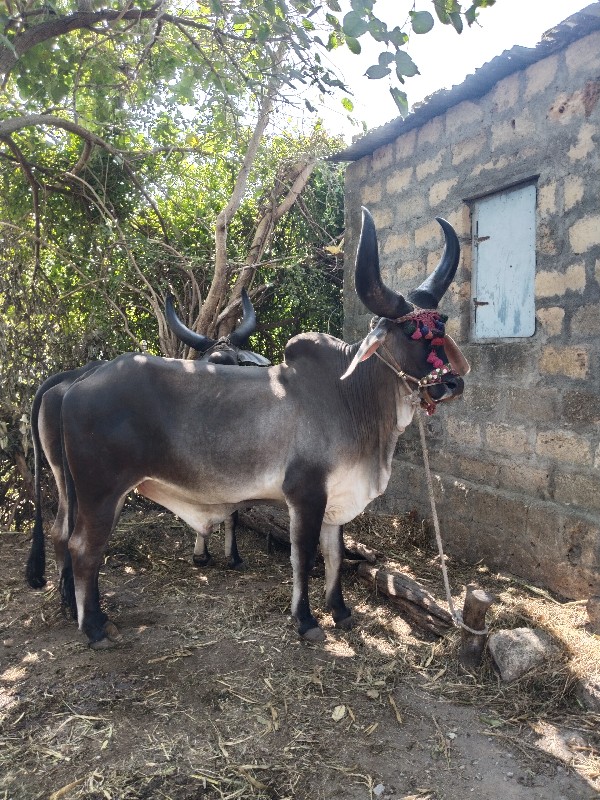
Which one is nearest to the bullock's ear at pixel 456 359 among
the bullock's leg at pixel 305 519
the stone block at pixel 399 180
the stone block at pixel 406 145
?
the bullock's leg at pixel 305 519

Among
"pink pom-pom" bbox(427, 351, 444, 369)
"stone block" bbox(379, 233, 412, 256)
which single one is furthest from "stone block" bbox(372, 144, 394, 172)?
"pink pom-pom" bbox(427, 351, 444, 369)

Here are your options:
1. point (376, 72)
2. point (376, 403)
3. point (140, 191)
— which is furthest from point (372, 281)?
point (140, 191)

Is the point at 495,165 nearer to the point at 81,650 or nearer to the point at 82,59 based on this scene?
the point at 82,59

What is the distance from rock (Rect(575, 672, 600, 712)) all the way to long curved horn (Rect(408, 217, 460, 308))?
1987 millimetres

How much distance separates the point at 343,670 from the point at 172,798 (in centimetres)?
118

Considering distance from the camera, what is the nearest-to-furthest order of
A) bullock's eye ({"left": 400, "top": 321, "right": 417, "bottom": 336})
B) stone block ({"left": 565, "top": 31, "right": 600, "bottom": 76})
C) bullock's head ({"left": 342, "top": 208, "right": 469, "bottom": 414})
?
1. bullock's head ({"left": 342, "top": 208, "right": 469, "bottom": 414})
2. bullock's eye ({"left": 400, "top": 321, "right": 417, "bottom": 336})
3. stone block ({"left": 565, "top": 31, "right": 600, "bottom": 76})

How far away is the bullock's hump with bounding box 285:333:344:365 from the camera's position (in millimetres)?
3807

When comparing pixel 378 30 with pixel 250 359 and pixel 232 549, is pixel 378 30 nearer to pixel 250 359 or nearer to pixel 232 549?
pixel 250 359

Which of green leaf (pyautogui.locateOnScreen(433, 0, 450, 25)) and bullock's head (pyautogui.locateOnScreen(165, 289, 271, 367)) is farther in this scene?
bullock's head (pyautogui.locateOnScreen(165, 289, 271, 367))

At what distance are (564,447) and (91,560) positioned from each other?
2.90 meters

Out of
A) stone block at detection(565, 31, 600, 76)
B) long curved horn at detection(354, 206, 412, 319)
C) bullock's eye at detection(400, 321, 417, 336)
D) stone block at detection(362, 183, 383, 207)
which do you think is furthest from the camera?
stone block at detection(362, 183, 383, 207)

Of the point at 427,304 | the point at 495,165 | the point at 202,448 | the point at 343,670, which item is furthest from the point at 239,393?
the point at 495,165

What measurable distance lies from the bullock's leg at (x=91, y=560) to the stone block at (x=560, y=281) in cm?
297

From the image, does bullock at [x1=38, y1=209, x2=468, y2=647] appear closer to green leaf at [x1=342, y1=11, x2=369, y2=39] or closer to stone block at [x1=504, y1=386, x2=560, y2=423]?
stone block at [x1=504, y1=386, x2=560, y2=423]
